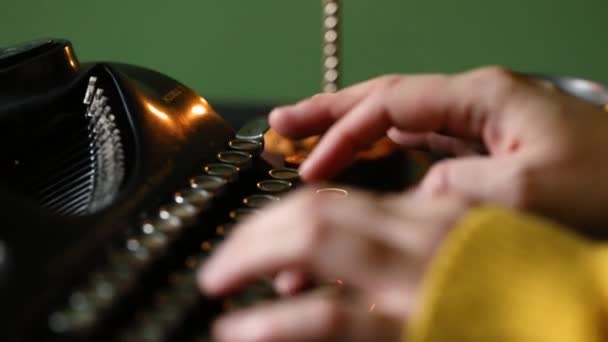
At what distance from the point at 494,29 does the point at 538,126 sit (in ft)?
3.70

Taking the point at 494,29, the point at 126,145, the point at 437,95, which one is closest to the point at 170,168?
the point at 126,145

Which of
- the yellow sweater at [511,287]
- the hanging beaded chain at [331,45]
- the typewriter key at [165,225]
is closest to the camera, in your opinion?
the yellow sweater at [511,287]

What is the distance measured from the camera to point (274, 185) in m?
0.59

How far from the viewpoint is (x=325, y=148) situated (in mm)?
570

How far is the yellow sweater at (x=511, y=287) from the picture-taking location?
0.36 m

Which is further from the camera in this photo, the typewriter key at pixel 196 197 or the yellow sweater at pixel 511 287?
the typewriter key at pixel 196 197

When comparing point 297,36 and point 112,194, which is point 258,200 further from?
point 297,36

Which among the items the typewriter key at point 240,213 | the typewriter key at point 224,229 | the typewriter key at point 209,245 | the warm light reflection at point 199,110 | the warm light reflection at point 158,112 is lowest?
the typewriter key at point 240,213

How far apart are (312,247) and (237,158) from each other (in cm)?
22

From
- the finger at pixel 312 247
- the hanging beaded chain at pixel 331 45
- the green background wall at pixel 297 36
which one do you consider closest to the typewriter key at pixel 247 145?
the finger at pixel 312 247

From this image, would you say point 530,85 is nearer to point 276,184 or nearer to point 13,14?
point 276,184

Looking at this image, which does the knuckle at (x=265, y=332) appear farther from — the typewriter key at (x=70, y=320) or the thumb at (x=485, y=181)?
the thumb at (x=485, y=181)

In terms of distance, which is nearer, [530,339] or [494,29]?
[530,339]

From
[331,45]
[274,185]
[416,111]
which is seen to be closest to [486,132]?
[416,111]
